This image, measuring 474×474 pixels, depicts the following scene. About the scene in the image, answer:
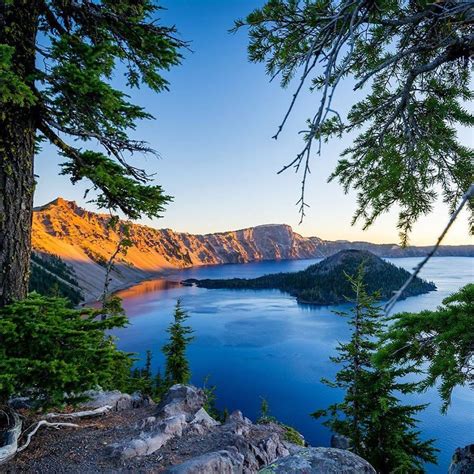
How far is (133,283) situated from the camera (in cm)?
17412

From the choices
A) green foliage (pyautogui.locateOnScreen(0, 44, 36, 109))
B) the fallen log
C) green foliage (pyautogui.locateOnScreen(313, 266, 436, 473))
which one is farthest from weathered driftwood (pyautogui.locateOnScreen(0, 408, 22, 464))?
green foliage (pyautogui.locateOnScreen(313, 266, 436, 473))

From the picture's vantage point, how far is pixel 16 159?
4906mm

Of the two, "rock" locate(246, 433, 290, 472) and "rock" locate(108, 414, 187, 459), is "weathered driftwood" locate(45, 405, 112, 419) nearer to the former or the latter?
"rock" locate(108, 414, 187, 459)

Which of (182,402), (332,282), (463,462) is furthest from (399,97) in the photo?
(332,282)

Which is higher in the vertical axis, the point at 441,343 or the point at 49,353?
the point at 441,343

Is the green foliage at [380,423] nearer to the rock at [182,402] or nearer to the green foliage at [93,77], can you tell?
the rock at [182,402]

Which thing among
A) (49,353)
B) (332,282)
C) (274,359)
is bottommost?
(274,359)

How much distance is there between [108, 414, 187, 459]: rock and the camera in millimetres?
5641

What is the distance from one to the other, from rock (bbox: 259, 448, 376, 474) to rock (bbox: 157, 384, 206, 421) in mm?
4429

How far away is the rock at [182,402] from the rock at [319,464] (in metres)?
4.43

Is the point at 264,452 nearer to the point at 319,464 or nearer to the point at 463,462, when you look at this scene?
the point at 319,464

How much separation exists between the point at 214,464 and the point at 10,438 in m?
3.39

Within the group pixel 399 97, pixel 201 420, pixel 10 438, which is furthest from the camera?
pixel 201 420

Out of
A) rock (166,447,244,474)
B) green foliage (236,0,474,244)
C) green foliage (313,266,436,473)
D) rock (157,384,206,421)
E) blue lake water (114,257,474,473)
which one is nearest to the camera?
green foliage (236,0,474,244)
